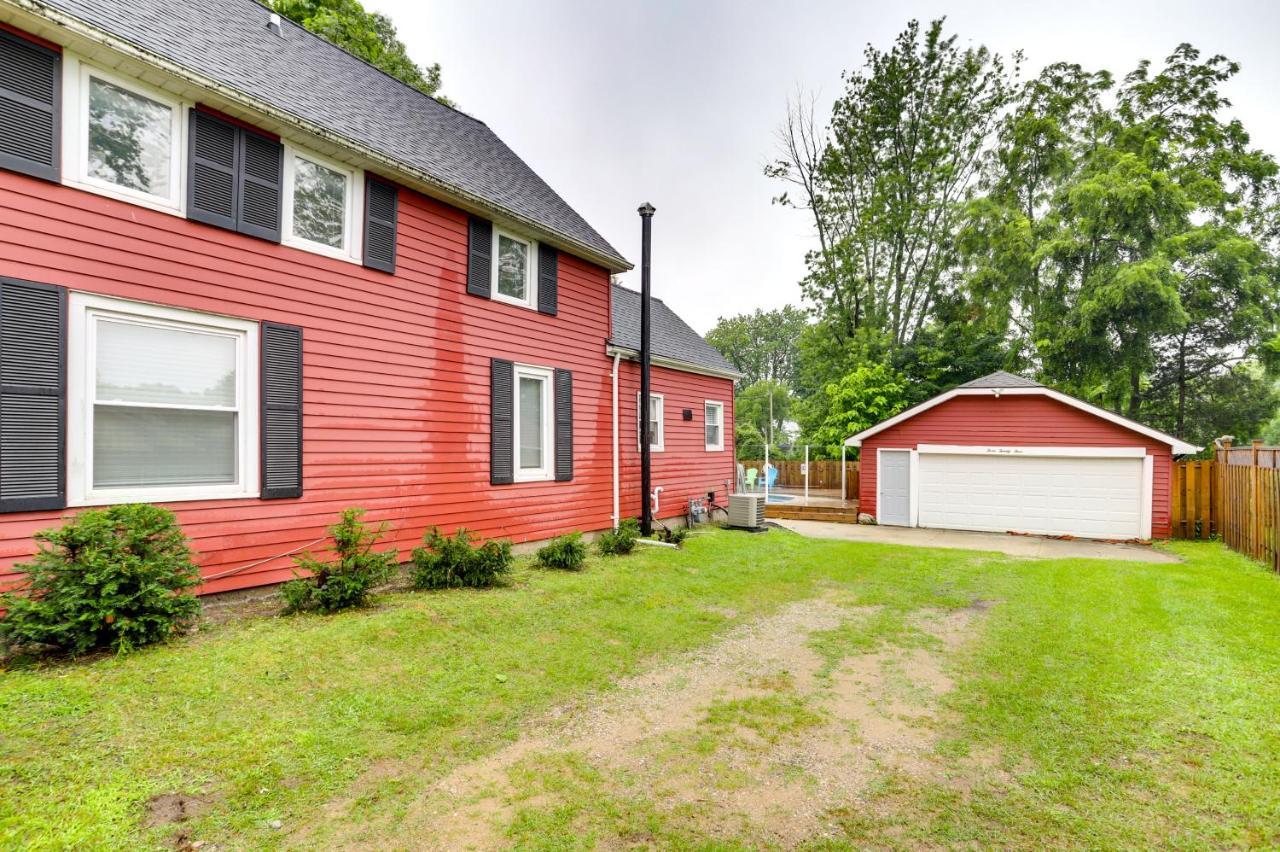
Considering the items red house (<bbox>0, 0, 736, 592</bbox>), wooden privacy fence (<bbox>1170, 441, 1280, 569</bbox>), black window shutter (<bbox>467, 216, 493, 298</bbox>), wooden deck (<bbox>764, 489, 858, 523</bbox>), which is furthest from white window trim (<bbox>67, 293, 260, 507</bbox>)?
wooden privacy fence (<bbox>1170, 441, 1280, 569</bbox>)

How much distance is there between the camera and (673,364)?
11.7m

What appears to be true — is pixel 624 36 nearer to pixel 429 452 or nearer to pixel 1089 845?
pixel 429 452

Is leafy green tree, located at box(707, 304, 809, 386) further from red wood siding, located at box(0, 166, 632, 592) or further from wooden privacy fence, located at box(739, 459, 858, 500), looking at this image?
red wood siding, located at box(0, 166, 632, 592)

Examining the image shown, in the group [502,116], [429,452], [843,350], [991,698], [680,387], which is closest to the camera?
[991,698]

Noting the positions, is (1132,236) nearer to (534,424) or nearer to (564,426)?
(564,426)

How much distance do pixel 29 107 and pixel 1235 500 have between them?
55.9 feet

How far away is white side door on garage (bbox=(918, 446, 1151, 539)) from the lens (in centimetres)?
1243

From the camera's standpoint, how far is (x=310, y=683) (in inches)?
143

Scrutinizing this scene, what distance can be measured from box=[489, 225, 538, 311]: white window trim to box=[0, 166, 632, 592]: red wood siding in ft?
0.53

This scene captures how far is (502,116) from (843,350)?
54.1 ft

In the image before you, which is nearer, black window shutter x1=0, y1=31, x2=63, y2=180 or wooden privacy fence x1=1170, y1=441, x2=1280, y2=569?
black window shutter x1=0, y1=31, x2=63, y2=180

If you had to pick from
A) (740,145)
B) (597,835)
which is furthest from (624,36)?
(597,835)

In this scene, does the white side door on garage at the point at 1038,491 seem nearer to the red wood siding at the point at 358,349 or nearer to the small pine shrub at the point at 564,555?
the red wood siding at the point at 358,349

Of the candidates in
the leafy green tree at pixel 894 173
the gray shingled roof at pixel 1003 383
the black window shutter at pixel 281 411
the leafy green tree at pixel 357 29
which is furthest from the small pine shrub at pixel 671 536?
the leafy green tree at pixel 894 173
